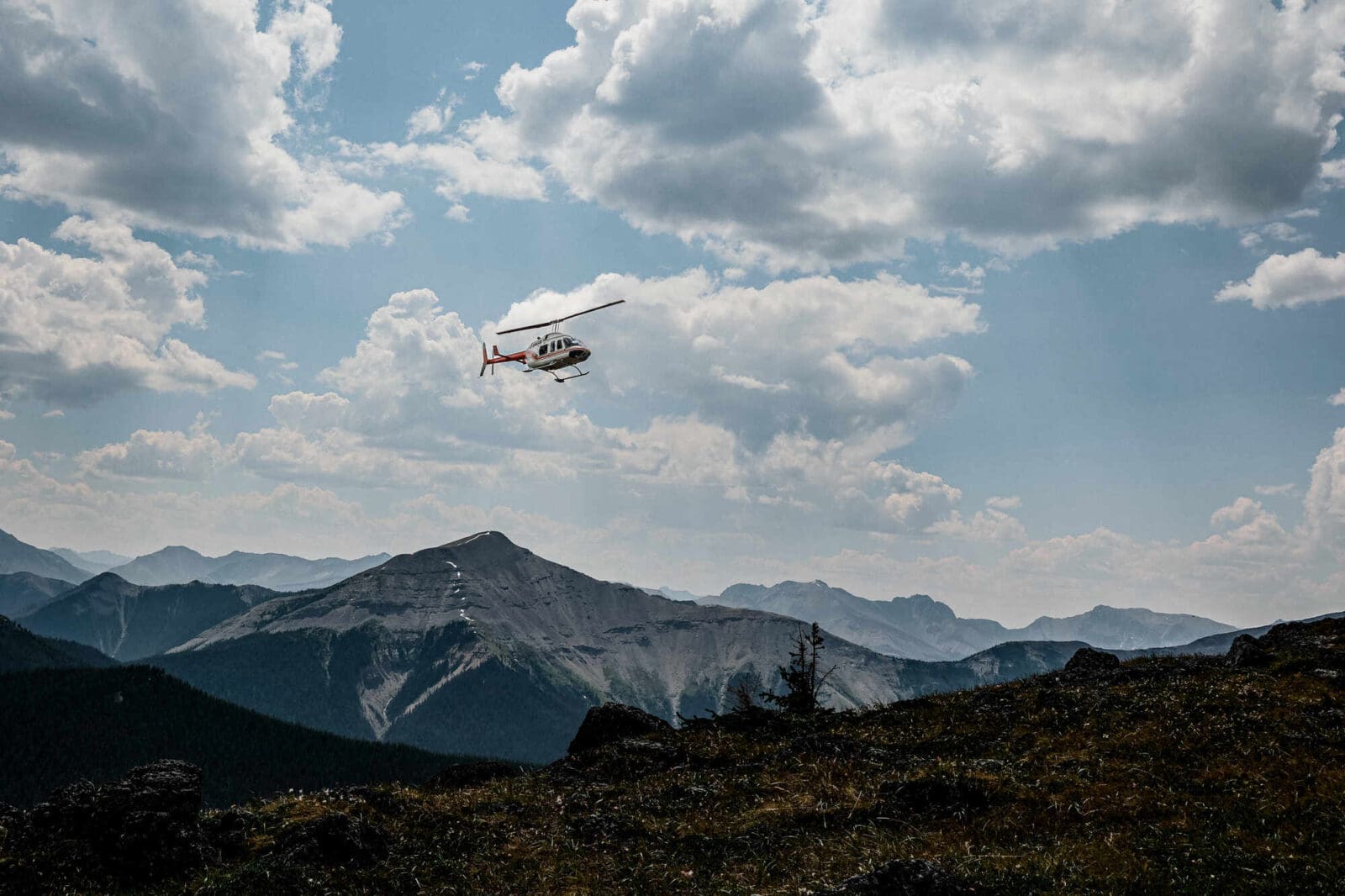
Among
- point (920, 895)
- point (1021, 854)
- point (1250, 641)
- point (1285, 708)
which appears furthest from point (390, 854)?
point (1250, 641)

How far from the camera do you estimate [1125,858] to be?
656 inches

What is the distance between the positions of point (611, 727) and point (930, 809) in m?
18.1

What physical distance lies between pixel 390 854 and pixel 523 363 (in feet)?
249

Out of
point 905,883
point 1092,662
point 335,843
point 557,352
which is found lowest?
point 335,843

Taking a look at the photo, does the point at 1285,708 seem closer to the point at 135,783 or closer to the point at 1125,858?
the point at 1125,858

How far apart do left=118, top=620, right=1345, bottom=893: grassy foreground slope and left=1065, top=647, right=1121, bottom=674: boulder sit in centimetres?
790

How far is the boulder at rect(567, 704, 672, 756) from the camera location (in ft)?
119

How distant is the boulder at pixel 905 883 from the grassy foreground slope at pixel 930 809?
1.57 ft

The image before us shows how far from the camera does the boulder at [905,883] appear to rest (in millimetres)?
15047

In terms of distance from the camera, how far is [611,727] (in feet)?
120

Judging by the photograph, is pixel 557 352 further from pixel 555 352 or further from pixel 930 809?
pixel 930 809

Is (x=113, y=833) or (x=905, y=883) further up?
(x=905, y=883)

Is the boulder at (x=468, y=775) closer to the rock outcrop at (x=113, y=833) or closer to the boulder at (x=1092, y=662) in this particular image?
the rock outcrop at (x=113, y=833)

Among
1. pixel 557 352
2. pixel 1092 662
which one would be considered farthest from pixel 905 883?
pixel 557 352
